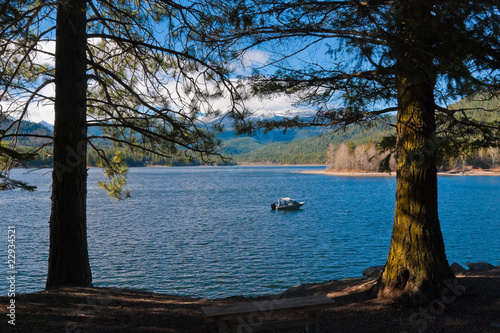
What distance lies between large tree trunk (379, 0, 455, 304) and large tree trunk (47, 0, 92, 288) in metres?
4.87

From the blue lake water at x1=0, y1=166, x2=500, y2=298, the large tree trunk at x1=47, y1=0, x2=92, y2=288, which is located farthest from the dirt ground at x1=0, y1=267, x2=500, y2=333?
the blue lake water at x1=0, y1=166, x2=500, y2=298

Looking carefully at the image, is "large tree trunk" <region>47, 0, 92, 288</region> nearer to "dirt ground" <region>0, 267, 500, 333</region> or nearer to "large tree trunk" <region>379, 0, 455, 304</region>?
"dirt ground" <region>0, 267, 500, 333</region>

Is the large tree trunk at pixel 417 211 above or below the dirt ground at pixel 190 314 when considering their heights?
above

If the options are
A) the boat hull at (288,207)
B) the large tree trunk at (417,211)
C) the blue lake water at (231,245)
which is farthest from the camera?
the boat hull at (288,207)

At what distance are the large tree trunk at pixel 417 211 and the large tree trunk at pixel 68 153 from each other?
16.0ft

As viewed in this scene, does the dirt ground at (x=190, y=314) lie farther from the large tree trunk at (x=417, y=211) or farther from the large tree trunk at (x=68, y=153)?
the large tree trunk at (x=68, y=153)

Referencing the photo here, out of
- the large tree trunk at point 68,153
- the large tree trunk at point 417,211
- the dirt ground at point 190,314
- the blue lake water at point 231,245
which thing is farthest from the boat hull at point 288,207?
the large tree trunk at point 417,211

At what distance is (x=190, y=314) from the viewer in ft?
17.2

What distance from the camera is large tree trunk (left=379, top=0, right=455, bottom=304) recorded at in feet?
16.8

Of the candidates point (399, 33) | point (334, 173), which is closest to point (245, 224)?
point (399, 33)

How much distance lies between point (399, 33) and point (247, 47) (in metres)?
2.23

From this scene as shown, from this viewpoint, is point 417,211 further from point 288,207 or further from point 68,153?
point 288,207

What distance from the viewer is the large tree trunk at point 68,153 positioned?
6129 mm

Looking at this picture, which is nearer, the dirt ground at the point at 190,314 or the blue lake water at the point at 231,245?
the dirt ground at the point at 190,314
